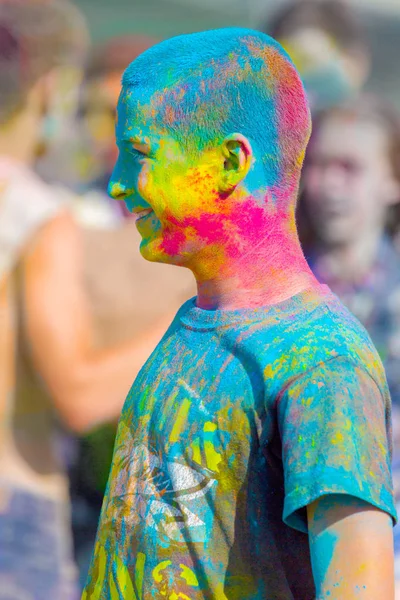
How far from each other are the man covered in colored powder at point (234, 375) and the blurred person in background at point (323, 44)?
3.61 metres

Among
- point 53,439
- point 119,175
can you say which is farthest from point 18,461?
point 119,175

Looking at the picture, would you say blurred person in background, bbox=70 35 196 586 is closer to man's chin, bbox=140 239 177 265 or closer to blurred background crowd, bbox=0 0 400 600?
blurred background crowd, bbox=0 0 400 600

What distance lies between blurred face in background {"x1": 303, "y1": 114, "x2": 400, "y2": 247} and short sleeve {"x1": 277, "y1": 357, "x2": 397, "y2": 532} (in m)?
3.10

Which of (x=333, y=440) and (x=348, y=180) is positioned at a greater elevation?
(x=348, y=180)

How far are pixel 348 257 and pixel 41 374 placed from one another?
1.56m

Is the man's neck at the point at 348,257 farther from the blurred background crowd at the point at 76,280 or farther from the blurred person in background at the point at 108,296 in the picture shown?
the blurred person in background at the point at 108,296

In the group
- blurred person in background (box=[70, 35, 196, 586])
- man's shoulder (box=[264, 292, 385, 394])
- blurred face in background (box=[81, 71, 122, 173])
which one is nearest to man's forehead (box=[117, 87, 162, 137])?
man's shoulder (box=[264, 292, 385, 394])

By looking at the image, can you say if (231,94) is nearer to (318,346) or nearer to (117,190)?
(117,190)

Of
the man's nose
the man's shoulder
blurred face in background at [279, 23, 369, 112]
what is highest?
blurred face in background at [279, 23, 369, 112]

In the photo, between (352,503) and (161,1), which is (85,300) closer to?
(352,503)

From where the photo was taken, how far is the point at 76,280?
344 centimetres

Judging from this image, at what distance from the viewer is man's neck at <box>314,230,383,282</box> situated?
4375mm

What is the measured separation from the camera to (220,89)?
1.48 m

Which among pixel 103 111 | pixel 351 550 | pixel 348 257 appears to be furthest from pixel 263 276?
pixel 103 111
